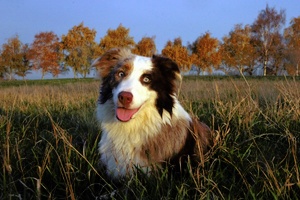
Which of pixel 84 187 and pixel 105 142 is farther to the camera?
pixel 105 142

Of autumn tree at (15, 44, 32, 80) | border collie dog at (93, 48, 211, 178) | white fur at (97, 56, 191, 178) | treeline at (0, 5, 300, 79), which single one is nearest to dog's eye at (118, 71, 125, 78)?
border collie dog at (93, 48, 211, 178)

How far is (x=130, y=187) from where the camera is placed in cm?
282

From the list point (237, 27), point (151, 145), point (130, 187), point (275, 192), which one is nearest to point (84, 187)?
point (130, 187)

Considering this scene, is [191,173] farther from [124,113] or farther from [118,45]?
[118,45]

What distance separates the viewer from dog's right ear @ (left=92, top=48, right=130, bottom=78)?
396cm

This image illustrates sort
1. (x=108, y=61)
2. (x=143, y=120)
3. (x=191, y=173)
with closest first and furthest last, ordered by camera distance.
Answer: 1. (x=191, y=173)
2. (x=143, y=120)
3. (x=108, y=61)

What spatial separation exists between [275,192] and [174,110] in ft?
4.96

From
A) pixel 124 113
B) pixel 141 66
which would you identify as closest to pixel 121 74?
pixel 141 66

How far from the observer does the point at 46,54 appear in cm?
5659

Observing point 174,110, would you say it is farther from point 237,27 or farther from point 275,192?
point 237,27

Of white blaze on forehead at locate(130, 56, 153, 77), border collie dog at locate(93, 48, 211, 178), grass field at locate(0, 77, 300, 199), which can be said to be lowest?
grass field at locate(0, 77, 300, 199)

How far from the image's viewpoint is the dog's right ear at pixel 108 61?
3957mm

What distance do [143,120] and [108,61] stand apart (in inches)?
42.0

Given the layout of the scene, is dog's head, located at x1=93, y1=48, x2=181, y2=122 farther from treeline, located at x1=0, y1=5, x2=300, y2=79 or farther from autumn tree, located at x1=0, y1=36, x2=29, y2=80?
autumn tree, located at x1=0, y1=36, x2=29, y2=80
